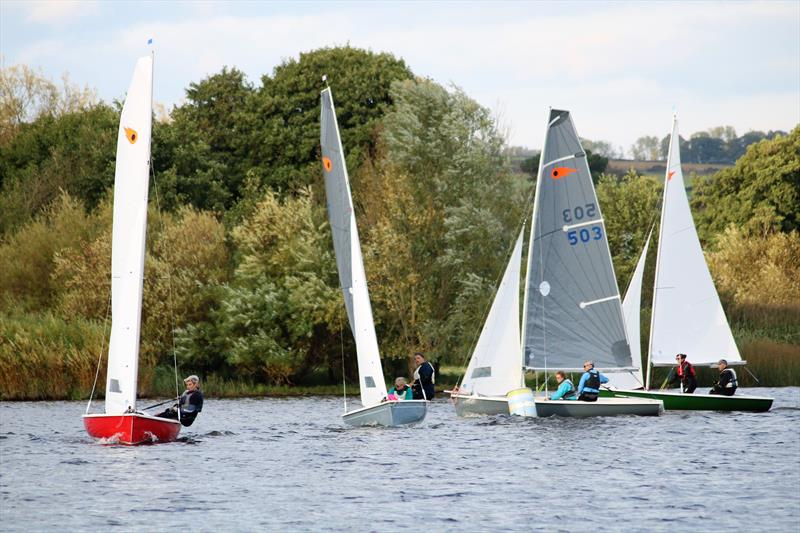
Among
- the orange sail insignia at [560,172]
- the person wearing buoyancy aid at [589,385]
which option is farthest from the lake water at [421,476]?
the orange sail insignia at [560,172]

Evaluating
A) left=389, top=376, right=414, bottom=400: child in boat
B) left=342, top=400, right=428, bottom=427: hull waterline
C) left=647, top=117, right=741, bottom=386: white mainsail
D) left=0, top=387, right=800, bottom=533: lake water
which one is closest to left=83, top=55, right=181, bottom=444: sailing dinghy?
left=0, top=387, right=800, bottom=533: lake water

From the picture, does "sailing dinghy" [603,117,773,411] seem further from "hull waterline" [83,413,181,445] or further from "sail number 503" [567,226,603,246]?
"hull waterline" [83,413,181,445]

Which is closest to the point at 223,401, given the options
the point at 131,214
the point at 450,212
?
the point at 450,212

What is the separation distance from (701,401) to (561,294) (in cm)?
553

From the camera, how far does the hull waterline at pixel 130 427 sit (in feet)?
96.3

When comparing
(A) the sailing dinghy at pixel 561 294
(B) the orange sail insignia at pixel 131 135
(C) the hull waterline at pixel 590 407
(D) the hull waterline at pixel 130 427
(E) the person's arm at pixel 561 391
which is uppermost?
(B) the orange sail insignia at pixel 131 135

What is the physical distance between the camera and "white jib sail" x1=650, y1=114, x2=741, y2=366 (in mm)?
41250

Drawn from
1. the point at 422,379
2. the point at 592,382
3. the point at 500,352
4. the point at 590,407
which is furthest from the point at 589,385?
the point at 422,379

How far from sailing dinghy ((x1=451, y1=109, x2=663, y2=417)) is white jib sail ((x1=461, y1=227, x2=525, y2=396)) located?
0.03 meters

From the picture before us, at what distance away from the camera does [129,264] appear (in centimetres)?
2952

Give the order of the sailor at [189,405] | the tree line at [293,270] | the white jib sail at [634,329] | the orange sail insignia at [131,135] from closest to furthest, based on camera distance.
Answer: the orange sail insignia at [131,135]
the sailor at [189,405]
the white jib sail at [634,329]
the tree line at [293,270]

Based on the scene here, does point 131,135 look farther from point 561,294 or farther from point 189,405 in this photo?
point 561,294

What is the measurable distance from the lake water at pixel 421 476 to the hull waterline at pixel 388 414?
0.45 m

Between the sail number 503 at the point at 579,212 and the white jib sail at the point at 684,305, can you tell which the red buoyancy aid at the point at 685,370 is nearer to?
the white jib sail at the point at 684,305
